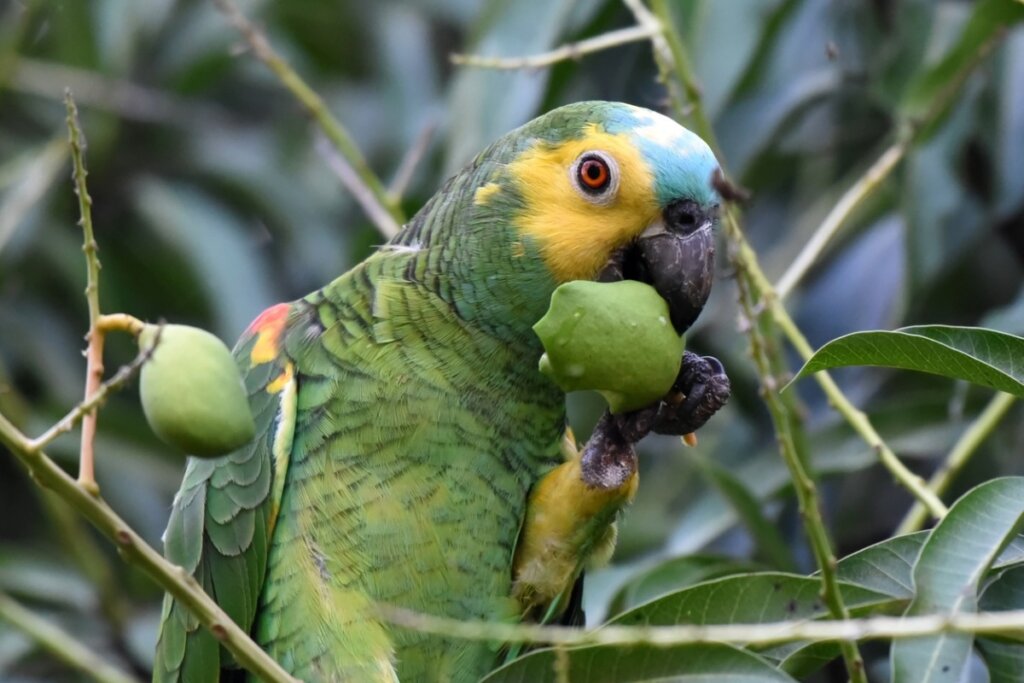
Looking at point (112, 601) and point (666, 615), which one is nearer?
point (666, 615)

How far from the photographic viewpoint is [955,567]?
3.46 feet

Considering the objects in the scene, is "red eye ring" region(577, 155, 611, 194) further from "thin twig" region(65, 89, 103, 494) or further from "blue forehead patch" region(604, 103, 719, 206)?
"thin twig" region(65, 89, 103, 494)

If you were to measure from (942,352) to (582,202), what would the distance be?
0.54 metres

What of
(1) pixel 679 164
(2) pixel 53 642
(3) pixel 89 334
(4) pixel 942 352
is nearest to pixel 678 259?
(1) pixel 679 164

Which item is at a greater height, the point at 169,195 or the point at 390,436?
the point at 169,195

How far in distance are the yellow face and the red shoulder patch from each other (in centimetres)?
40

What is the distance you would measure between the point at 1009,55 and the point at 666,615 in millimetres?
1496

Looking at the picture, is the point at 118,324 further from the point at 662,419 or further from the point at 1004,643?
the point at 1004,643

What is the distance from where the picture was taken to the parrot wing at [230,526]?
1589 mm

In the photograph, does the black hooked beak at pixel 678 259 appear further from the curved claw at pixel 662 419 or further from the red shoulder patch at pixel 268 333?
the red shoulder patch at pixel 268 333

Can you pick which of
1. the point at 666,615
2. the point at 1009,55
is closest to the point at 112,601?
the point at 666,615

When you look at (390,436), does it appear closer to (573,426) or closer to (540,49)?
(573,426)

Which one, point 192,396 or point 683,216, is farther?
point 683,216

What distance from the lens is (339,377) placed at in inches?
63.5
